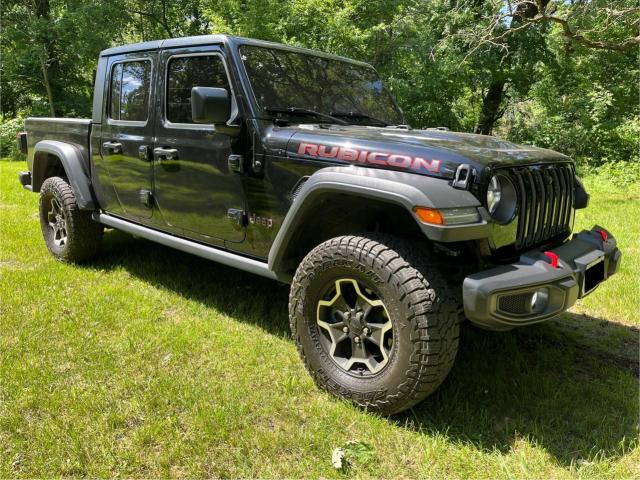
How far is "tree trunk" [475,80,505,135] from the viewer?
603 inches

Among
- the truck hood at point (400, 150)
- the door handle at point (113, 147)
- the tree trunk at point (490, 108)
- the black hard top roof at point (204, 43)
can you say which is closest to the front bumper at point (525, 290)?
the truck hood at point (400, 150)

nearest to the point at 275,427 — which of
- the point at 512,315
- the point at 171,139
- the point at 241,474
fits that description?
the point at 241,474

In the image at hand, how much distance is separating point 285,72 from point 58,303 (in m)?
2.33

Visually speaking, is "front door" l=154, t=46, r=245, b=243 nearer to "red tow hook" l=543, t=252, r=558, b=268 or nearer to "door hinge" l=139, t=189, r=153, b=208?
"door hinge" l=139, t=189, r=153, b=208

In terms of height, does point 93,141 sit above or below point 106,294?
above

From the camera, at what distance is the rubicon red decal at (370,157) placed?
7.69 feet

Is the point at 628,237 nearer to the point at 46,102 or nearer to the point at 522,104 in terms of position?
the point at 522,104

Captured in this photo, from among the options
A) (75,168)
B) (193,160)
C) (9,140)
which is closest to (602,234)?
(193,160)

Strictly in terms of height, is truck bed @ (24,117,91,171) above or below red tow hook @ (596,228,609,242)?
above

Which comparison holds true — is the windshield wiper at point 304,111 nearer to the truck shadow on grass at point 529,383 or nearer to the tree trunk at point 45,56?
the truck shadow on grass at point 529,383

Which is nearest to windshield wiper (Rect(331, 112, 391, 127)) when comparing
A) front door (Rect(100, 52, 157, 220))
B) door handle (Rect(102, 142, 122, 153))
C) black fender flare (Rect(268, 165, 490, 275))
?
black fender flare (Rect(268, 165, 490, 275))

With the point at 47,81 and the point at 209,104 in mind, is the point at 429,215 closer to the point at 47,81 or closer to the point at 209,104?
the point at 209,104

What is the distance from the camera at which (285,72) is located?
3.31m

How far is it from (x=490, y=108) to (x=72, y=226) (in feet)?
45.9
